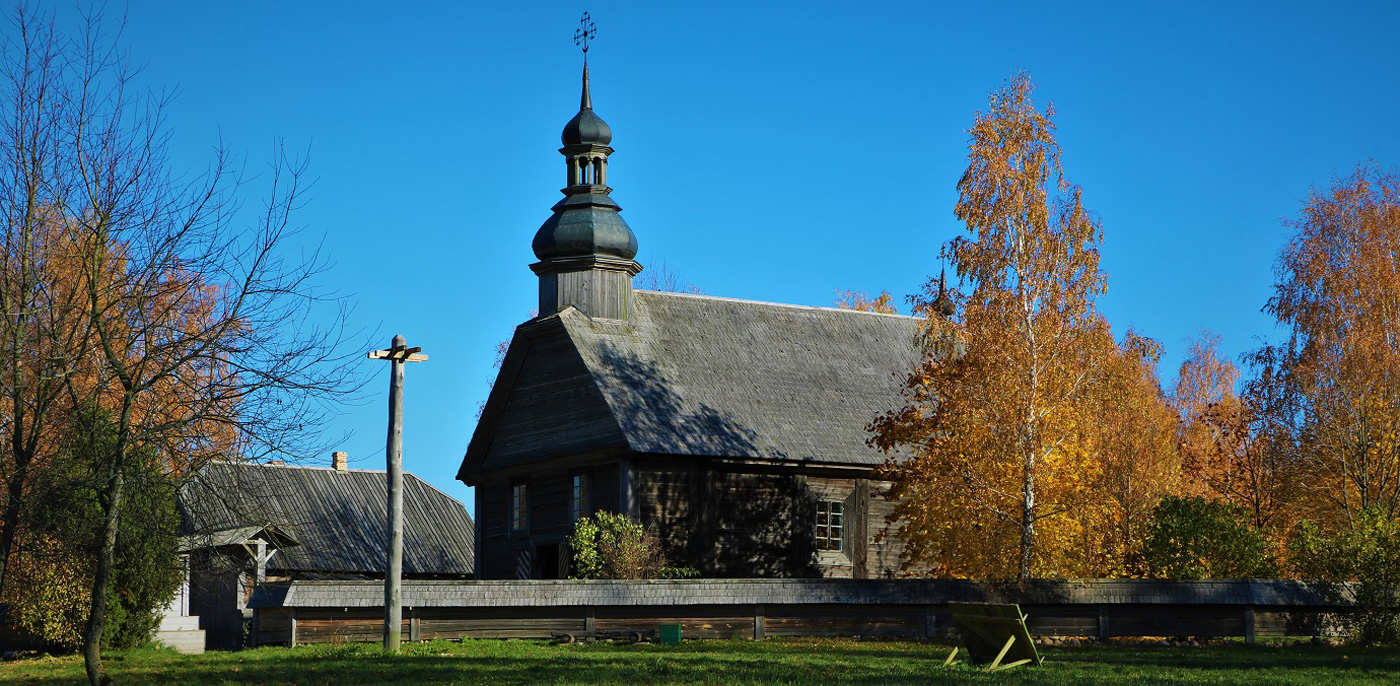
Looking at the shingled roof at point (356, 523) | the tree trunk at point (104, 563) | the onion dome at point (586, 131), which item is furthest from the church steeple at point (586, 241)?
the tree trunk at point (104, 563)

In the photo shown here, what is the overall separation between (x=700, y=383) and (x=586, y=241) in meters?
4.66

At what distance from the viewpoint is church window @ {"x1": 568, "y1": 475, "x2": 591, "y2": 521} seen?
1358 inches

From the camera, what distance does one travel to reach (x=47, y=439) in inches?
727

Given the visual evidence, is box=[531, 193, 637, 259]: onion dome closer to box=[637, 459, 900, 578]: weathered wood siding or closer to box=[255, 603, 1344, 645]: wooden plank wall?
box=[637, 459, 900, 578]: weathered wood siding

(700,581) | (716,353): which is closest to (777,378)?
(716,353)

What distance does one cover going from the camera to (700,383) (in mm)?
35906

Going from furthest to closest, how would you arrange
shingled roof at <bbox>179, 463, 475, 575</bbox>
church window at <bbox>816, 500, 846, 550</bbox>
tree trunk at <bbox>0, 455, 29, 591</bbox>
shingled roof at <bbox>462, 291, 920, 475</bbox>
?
1. shingled roof at <bbox>179, 463, 475, 575</bbox>
2. church window at <bbox>816, 500, 846, 550</bbox>
3. shingled roof at <bbox>462, 291, 920, 475</bbox>
4. tree trunk at <bbox>0, 455, 29, 591</bbox>

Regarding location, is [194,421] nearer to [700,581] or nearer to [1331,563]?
[700,581]

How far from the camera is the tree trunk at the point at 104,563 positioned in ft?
54.0

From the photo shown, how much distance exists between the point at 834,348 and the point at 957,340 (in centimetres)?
1065

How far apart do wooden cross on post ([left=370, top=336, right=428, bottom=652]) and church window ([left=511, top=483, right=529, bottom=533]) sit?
12084 millimetres

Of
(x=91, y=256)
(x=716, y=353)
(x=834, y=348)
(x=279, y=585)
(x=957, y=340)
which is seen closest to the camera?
(x=91, y=256)

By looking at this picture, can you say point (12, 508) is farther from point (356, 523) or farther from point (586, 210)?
point (356, 523)

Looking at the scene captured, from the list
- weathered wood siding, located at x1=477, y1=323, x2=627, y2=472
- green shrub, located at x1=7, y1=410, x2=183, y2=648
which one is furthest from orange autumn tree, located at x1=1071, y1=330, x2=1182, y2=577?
green shrub, located at x1=7, y1=410, x2=183, y2=648
